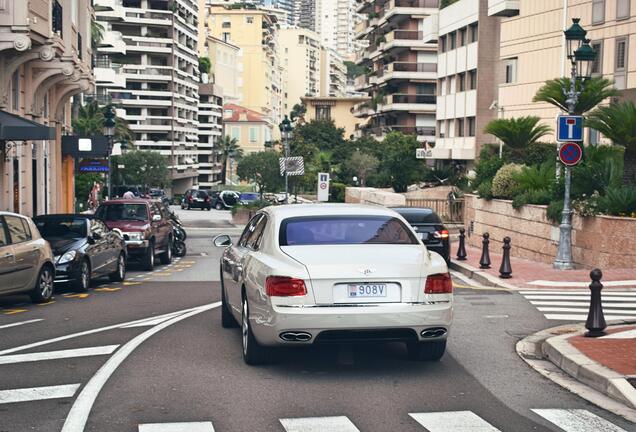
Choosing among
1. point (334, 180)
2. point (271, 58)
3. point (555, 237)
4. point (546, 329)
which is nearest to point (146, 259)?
point (555, 237)

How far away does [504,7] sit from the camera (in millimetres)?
52594

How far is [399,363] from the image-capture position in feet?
35.3

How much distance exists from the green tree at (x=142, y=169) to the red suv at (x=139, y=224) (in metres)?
73.4

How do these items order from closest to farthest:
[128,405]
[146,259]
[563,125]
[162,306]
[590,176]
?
[128,405] → [162,306] → [563,125] → [590,176] → [146,259]

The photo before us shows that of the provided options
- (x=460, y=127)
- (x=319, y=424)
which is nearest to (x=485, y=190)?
(x=319, y=424)

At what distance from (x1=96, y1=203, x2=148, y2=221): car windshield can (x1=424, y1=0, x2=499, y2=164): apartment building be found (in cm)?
3526

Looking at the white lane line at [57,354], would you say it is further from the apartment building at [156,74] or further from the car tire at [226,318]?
the apartment building at [156,74]

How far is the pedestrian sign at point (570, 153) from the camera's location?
22406 mm

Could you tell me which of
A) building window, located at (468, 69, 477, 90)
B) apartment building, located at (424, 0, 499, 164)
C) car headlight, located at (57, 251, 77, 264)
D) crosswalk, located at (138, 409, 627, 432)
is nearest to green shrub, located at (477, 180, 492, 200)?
car headlight, located at (57, 251, 77, 264)

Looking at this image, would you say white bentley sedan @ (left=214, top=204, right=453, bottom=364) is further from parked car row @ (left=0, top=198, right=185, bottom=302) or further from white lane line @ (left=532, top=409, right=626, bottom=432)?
parked car row @ (left=0, top=198, right=185, bottom=302)

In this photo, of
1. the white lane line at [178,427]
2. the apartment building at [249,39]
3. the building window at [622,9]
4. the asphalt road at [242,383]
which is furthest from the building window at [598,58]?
the apartment building at [249,39]

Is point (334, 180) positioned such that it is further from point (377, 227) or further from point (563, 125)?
point (377, 227)

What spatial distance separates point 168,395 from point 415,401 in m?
2.12

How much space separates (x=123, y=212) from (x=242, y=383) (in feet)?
60.1
